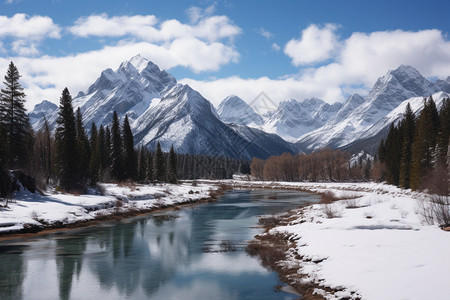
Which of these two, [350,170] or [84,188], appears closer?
[84,188]

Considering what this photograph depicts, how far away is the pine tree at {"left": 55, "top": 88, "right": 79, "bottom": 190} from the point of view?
53500 millimetres

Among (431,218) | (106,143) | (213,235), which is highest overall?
(106,143)

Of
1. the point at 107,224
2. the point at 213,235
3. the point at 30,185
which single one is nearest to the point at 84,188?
the point at 30,185

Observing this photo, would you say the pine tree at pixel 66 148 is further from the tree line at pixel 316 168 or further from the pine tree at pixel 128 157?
the tree line at pixel 316 168

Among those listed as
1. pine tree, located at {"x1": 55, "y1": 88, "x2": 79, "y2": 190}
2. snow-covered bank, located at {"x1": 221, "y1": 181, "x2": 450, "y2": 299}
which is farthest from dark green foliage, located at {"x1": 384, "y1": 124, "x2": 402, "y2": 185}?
pine tree, located at {"x1": 55, "y1": 88, "x2": 79, "y2": 190}

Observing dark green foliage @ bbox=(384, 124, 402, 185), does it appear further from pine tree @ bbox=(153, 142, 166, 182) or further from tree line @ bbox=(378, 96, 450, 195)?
pine tree @ bbox=(153, 142, 166, 182)

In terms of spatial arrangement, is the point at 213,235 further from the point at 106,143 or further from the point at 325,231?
the point at 106,143

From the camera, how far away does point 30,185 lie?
40844mm

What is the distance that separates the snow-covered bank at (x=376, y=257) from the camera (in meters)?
12.9

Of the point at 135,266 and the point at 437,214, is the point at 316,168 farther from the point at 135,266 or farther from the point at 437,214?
the point at 135,266

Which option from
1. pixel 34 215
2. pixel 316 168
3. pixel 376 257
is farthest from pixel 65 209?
pixel 316 168

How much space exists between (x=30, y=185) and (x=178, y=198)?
90.7 feet

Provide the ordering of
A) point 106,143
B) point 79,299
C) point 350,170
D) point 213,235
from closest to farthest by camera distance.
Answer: point 79,299 → point 213,235 → point 106,143 → point 350,170

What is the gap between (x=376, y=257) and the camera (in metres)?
16.7
